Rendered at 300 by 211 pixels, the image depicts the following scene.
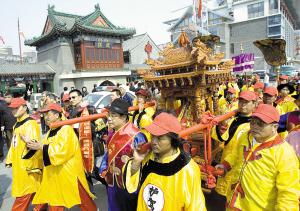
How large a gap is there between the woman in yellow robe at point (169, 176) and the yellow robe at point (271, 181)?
0.47 meters

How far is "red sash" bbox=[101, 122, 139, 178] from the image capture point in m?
2.78

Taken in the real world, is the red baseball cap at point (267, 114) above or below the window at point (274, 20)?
below

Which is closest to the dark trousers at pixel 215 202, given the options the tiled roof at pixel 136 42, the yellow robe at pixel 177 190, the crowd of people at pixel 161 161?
the crowd of people at pixel 161 161

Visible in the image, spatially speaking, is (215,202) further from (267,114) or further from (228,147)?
(267,114)

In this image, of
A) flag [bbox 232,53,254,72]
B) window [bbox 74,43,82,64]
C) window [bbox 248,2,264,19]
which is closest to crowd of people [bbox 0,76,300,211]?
flag [bbox 232,53,254,72]

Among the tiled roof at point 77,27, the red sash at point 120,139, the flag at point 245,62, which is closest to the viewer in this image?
the red sash at point 120,139

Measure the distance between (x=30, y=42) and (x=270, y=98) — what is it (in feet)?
94.0

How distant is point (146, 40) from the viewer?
37125 millimetres

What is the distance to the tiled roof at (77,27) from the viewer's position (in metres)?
24.2

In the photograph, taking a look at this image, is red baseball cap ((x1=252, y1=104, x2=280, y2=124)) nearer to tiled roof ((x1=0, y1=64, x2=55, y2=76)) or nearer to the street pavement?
the street pavement

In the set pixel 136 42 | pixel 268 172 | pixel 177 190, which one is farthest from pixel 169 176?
pixel 136 42

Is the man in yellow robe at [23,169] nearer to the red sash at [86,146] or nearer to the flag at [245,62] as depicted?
the red sash at [86,146]

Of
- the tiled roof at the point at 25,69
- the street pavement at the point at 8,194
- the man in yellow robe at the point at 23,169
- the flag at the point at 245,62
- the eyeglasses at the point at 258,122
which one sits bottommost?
the street pavement at the point at 8,194

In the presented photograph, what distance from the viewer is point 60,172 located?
3.44 metres
